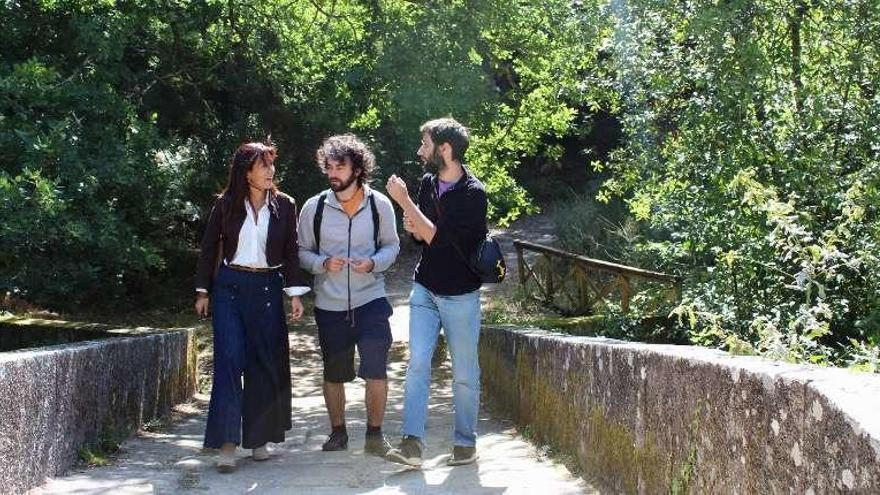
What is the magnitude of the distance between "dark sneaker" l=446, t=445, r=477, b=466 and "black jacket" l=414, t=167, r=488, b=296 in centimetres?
89

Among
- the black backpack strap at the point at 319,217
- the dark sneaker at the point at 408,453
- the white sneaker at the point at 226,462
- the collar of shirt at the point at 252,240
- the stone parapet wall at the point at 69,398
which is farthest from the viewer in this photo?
the black backpack strap at the point at 319,217

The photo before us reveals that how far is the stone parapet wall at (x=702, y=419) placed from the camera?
102 inches

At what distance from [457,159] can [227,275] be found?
1461mm

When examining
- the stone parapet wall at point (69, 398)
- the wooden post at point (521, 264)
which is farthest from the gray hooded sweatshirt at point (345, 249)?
the wooden post at point (521, 264)

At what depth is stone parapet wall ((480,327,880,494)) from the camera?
2602 millimetres

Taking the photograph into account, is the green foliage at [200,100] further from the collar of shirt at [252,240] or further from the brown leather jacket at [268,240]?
the collar of shirt at [252,240]

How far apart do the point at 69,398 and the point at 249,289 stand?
1.13 meters

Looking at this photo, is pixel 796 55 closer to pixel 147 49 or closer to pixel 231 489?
pixel 231 489

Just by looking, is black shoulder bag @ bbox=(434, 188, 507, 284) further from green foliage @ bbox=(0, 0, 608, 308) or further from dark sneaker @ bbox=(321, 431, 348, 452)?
green foliage @ bbox=(0, 0, 608, 308)

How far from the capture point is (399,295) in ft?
71.9

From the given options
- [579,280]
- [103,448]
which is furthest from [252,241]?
[579,280]

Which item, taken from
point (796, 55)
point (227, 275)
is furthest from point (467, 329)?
point (796, 55)

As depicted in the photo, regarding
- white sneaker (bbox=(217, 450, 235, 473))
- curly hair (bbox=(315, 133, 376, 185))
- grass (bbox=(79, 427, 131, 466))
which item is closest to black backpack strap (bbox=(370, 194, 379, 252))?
curly hair (bbox=(315, 133, 376, 185))

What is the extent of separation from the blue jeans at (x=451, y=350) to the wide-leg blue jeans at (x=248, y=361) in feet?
2.60
